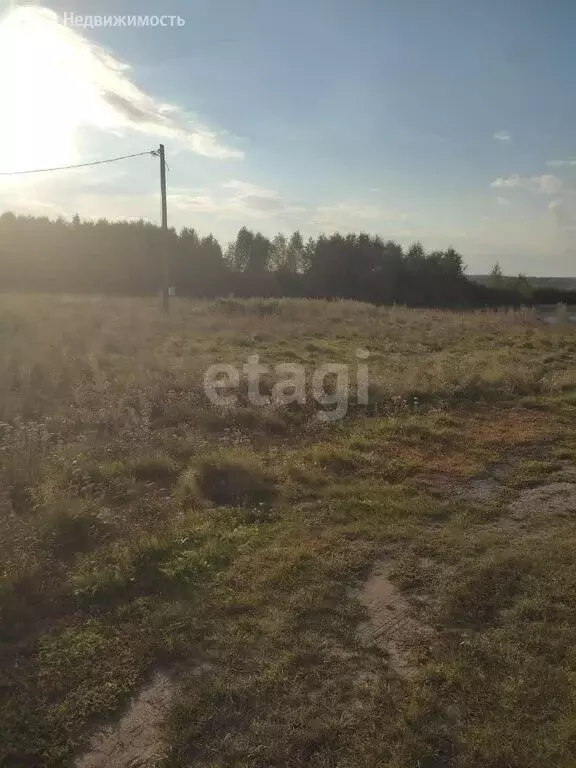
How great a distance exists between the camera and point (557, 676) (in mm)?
2781

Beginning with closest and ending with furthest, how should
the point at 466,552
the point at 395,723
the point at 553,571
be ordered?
the point at 395,723 → the point at 553,571 → the point at 466,552

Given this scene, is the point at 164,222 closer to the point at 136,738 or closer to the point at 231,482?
the point at 231,482

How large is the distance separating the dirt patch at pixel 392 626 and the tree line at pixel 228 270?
3749 centimetres

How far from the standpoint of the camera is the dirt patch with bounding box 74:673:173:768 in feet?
7.93

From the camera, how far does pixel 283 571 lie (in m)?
3.80

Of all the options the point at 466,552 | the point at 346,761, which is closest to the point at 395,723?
the point at 346,761

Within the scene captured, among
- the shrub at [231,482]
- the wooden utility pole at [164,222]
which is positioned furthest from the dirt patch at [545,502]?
the wooden utility pole at [164,222]

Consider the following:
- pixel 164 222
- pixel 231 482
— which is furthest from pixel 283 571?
pixel 164 222

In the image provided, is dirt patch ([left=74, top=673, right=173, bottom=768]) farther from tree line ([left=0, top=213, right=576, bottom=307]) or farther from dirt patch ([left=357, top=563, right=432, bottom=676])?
tree line ([left=0, top=213, right=576, bottom=307])

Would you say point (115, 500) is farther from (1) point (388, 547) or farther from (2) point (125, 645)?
(1) point (388, 547)

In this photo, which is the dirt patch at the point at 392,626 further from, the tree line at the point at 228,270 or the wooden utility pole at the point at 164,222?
the tree line at the point at 228,270

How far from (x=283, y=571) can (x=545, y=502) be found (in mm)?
2735

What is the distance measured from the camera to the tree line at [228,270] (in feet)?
133

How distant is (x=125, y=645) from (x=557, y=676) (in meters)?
2.32
